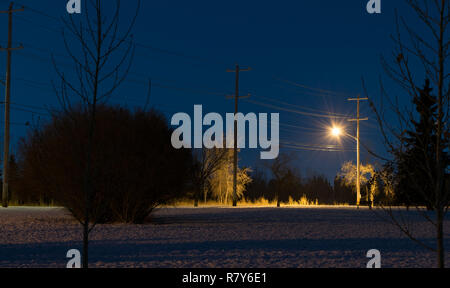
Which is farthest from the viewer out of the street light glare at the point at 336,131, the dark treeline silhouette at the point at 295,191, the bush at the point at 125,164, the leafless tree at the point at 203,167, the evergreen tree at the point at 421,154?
the dark treeline silhouette at the point at 295,191

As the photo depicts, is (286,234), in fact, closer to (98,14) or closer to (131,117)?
(131,117)

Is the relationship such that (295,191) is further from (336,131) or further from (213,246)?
(213,246)

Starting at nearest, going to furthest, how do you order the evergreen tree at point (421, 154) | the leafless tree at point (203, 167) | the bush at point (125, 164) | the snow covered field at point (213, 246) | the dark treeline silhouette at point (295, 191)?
the evergreen tree at point (421, 154)
the snow covered field at point (213, 246)
the bush at point (125, 164)
the leafless tree at point (203, 167)
the dark treeline silhouette at point (295, 191)

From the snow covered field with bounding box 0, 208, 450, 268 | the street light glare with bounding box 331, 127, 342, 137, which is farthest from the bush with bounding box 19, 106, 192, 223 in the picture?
the street light glare with bounding box 331, 127, 342, 137

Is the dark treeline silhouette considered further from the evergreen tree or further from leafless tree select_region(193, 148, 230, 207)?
the evergreen tree

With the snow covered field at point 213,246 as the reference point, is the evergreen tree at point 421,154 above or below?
above

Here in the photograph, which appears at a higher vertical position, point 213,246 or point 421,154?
point 421,154

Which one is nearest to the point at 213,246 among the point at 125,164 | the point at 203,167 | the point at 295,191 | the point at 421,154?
the point at 125,164

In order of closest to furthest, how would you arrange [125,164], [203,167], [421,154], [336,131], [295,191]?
[421,154] < [125,164] < [203,167] < [336,131] < [295,191]

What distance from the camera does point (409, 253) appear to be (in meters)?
11.8

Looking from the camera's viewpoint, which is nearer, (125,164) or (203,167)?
(125,164)

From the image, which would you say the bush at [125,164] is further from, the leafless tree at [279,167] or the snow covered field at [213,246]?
the leafless tree at [279,167]

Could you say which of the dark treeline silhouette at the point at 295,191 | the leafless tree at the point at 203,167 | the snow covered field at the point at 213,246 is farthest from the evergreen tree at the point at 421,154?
the dark treeline silhouette at the point at 295,191

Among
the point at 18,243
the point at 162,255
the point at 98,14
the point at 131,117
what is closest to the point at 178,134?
the point at 131,117
